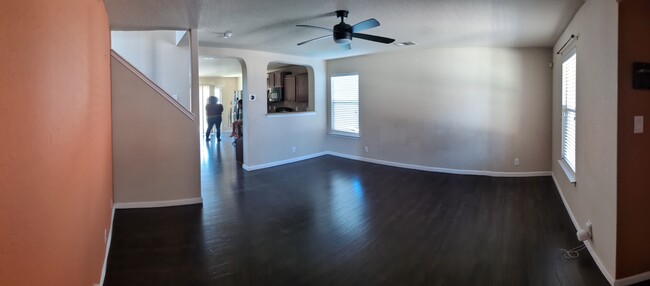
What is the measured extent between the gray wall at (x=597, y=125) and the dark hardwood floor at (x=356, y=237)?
0.27 metres

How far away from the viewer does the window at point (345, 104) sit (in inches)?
290

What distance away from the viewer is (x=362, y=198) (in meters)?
4.57

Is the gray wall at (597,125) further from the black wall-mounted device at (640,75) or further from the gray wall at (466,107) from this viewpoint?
the gray wall at (466,107)

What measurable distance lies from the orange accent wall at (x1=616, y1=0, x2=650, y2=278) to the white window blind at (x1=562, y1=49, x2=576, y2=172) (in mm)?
1488

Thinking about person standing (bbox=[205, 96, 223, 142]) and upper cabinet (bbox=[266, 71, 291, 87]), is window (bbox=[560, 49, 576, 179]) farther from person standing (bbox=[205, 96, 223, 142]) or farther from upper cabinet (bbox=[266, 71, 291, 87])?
person standing (bbox=[205, 96, 223, 142])

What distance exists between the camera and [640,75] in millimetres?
2305

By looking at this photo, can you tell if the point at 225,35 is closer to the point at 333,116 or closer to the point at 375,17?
the point at 375,17

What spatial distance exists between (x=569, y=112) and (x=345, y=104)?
13.7 ft

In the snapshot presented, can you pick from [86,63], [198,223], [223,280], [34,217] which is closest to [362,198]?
[198,223]

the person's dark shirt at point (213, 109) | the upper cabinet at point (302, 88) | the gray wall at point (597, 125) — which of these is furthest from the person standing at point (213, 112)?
the gray wall at point (597, 125)

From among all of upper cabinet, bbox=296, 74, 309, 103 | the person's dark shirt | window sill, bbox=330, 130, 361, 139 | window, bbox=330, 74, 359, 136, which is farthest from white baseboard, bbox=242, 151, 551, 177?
the person's dark shirt

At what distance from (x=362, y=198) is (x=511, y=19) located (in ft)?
8.61

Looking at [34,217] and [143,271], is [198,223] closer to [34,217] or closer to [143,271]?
[143,271]

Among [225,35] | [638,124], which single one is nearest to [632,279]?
[638,124]
